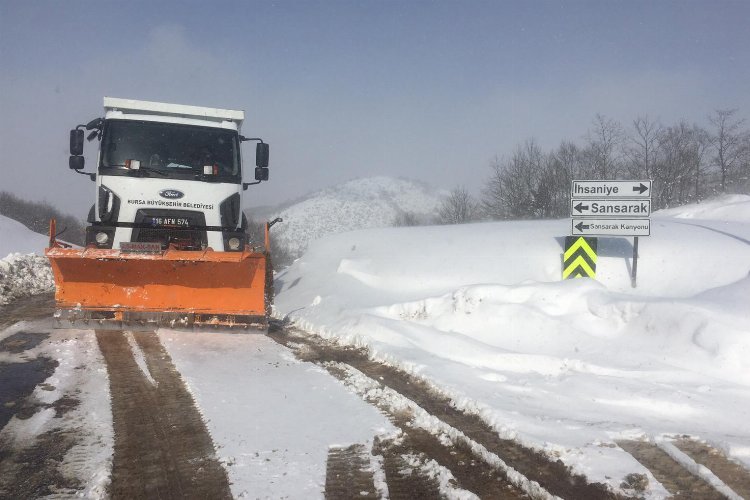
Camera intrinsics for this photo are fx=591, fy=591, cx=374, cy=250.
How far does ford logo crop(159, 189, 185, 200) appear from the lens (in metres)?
8.45

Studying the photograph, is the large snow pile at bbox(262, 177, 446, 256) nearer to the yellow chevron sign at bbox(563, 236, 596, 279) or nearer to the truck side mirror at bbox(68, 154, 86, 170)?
the yellow chevron sign at bbox(563, 236, 596, 279)

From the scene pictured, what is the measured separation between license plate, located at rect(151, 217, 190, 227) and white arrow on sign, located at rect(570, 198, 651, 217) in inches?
252

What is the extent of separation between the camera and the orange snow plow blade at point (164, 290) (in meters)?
7.82

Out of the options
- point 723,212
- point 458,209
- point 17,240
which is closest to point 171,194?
point 723,212

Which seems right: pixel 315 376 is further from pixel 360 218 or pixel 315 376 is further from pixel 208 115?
pixel 360 218

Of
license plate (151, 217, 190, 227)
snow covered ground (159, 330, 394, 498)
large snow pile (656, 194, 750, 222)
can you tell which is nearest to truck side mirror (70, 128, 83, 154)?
license plate (151, 217, 190, 227)

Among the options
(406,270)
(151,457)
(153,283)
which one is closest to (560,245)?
(406,270)

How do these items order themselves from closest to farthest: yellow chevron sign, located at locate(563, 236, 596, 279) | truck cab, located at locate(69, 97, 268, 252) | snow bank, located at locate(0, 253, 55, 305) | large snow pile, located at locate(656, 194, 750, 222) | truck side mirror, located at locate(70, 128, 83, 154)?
truck cab, located at locate(69, 97, 268, 252)
truck side mirror, located at locate(70, 128, 83, 154)
yellow chevron sign, located at locate(563, 236, 596, 279)
snow bank, located at locate(0, 253, 55, 305)
large snow pile, located at locate(656, 194, 750, 222)

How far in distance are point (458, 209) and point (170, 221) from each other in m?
35.6

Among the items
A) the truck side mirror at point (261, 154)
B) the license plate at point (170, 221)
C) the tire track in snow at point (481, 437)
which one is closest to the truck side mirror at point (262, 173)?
the truck side mirror at point (261, 154)

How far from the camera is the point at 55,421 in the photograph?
173 inches

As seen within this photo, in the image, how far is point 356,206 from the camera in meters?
80.2

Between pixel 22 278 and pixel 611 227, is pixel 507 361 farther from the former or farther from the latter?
pixel 22 278

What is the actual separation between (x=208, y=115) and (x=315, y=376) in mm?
5086
